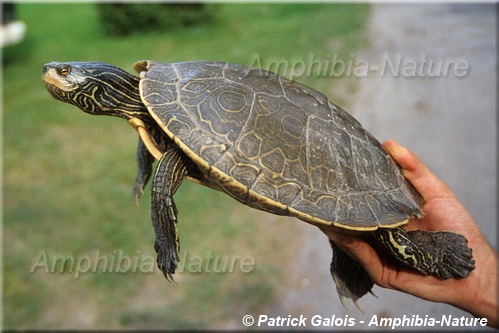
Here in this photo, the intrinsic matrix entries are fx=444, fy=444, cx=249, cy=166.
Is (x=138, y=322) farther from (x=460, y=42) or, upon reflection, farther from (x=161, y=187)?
(x=460, y=42)

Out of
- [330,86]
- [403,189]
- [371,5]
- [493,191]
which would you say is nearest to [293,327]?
[403,189]

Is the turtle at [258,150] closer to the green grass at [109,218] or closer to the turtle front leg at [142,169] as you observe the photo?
the turtle front leg at [142,169]

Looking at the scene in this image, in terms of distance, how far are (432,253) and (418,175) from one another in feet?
1.31

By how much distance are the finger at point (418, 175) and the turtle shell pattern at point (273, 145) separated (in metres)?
0.25

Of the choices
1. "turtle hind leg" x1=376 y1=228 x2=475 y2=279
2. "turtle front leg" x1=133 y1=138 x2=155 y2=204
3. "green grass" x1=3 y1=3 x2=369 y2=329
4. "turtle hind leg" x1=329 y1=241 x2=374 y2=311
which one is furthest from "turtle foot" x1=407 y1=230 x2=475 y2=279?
"green grass" x1=3 y1=3 x2=369 y2=329

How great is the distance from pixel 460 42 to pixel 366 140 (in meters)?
7.11

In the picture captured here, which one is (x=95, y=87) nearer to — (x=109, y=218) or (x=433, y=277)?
(x=433, y=277)

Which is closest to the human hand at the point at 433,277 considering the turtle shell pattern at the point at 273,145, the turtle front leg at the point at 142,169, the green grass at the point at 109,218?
the turtle shell pattern at the point at 273,145

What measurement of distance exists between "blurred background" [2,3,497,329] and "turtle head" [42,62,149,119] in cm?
177

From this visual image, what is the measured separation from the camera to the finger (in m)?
1.81

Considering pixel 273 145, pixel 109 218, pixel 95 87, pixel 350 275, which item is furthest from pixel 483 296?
pixel 109 218

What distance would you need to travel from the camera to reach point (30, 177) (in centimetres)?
538

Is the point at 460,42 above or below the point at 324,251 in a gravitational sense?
above

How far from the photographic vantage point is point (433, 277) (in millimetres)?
1578
